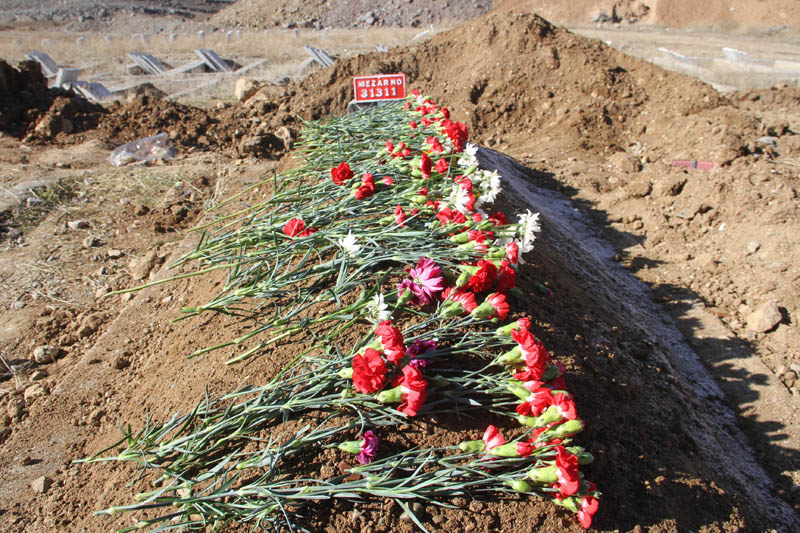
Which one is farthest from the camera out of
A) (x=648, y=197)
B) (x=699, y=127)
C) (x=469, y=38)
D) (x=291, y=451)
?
(x=469, y=38)

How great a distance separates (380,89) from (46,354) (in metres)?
3.31

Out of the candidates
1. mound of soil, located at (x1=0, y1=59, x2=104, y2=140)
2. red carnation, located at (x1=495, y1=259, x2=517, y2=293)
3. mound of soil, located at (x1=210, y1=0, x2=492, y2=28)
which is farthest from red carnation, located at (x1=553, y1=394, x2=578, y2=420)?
mound of soil, located at (x1=210, y1=0, x2=492, y2=28)

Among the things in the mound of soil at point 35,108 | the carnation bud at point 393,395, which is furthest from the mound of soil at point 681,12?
the carnation bud at point 393,395

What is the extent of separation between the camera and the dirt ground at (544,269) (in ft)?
6.49

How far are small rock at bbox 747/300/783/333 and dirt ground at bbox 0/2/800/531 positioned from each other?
0.6 inches

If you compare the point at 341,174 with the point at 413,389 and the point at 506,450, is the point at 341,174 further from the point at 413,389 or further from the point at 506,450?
the point at 506,450

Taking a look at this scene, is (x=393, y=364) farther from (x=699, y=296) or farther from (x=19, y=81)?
(x=19, y=81)

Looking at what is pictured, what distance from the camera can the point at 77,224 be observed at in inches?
152

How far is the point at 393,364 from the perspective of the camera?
5.45ft

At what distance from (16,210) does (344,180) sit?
280 cm

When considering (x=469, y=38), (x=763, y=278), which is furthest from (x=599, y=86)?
(x=763, y=278)

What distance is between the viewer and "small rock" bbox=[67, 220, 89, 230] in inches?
151

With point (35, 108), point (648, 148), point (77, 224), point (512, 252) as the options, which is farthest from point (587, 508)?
point (35, 108)

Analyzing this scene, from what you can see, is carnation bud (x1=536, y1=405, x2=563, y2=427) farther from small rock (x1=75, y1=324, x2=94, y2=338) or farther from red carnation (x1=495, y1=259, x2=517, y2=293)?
small rock (x1=75, y1=324, x2=94, y2=338)
